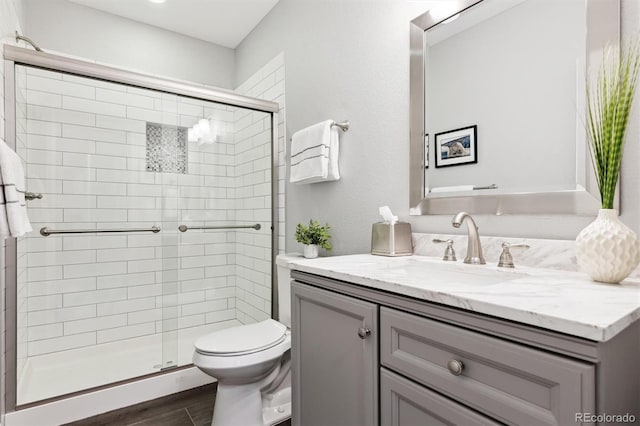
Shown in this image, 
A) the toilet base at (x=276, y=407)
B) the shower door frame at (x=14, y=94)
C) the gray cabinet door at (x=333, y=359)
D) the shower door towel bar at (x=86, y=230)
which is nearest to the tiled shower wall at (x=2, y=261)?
the shower door frame at (x=14, y=94)

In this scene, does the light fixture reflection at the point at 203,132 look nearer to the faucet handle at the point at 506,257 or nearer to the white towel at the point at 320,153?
the white towel at the point at 320,153

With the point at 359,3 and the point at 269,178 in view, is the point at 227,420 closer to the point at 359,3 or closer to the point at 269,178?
the point at 269,178

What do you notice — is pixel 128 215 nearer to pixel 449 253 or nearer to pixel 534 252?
pixel 449 253

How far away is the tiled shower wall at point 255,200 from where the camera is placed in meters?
2.53

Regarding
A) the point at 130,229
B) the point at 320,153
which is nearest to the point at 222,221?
the point at 130,229

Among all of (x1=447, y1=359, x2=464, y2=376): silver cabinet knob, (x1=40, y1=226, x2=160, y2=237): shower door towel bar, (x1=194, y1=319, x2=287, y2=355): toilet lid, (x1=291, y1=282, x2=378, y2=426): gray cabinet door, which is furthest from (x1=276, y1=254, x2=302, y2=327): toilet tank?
(x1=447, y1=359, x2=464, y2=376): silver cabinet knob

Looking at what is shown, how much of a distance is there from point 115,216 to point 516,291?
2227 mm

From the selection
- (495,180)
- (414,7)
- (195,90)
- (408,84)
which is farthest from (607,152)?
(195,90)

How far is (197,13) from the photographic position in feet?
8.75

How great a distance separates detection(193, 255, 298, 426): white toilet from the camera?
1.52 meters

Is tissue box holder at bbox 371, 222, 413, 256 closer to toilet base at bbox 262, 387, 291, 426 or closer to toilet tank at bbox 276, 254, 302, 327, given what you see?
toilet tank at bbox 276, 254, 302, 327

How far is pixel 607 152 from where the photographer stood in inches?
32.6

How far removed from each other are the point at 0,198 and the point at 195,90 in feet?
4.39

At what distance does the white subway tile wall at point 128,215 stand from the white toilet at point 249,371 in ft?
2.43
